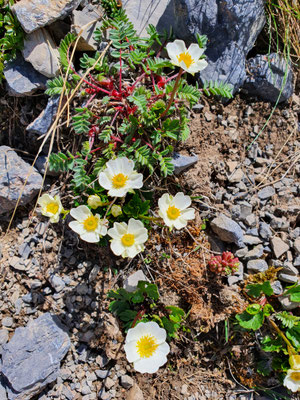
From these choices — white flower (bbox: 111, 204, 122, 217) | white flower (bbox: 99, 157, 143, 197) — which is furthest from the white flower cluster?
white flower (bbox: 111, 204, 122, 217)

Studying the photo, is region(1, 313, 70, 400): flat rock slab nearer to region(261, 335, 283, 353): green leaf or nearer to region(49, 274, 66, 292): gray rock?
region(49, 274, 66, 292): gray rock

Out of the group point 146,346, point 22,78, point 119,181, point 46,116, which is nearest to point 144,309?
point 146,346

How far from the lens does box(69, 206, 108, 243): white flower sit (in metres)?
2.74

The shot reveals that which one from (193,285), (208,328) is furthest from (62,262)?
(208,328)

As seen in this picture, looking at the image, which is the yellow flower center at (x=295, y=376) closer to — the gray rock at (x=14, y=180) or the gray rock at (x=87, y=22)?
the gray rock at (x=14, y=180)

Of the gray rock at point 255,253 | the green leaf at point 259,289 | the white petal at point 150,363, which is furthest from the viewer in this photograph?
the gray rock at point 255,253

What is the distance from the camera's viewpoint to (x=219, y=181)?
3.43 m

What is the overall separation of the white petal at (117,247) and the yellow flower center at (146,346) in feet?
2.16

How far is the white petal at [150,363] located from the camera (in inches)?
104

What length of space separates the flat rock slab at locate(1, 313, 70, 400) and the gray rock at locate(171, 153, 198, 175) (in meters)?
1.63

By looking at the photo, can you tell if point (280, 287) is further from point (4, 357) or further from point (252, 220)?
point (4, 357)

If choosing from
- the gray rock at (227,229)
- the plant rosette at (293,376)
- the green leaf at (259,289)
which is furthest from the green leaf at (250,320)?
the gray rock at (227,229)

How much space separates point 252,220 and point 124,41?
189cm

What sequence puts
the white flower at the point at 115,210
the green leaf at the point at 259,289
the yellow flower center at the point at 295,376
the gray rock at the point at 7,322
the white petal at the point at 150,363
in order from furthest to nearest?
the gray rock at the point at 7,322, the green leaf at the point at 259,289, the yellow flower center at the point at 295,376, the white flower at the point at 115,210, the white petal at the point at 150,363
